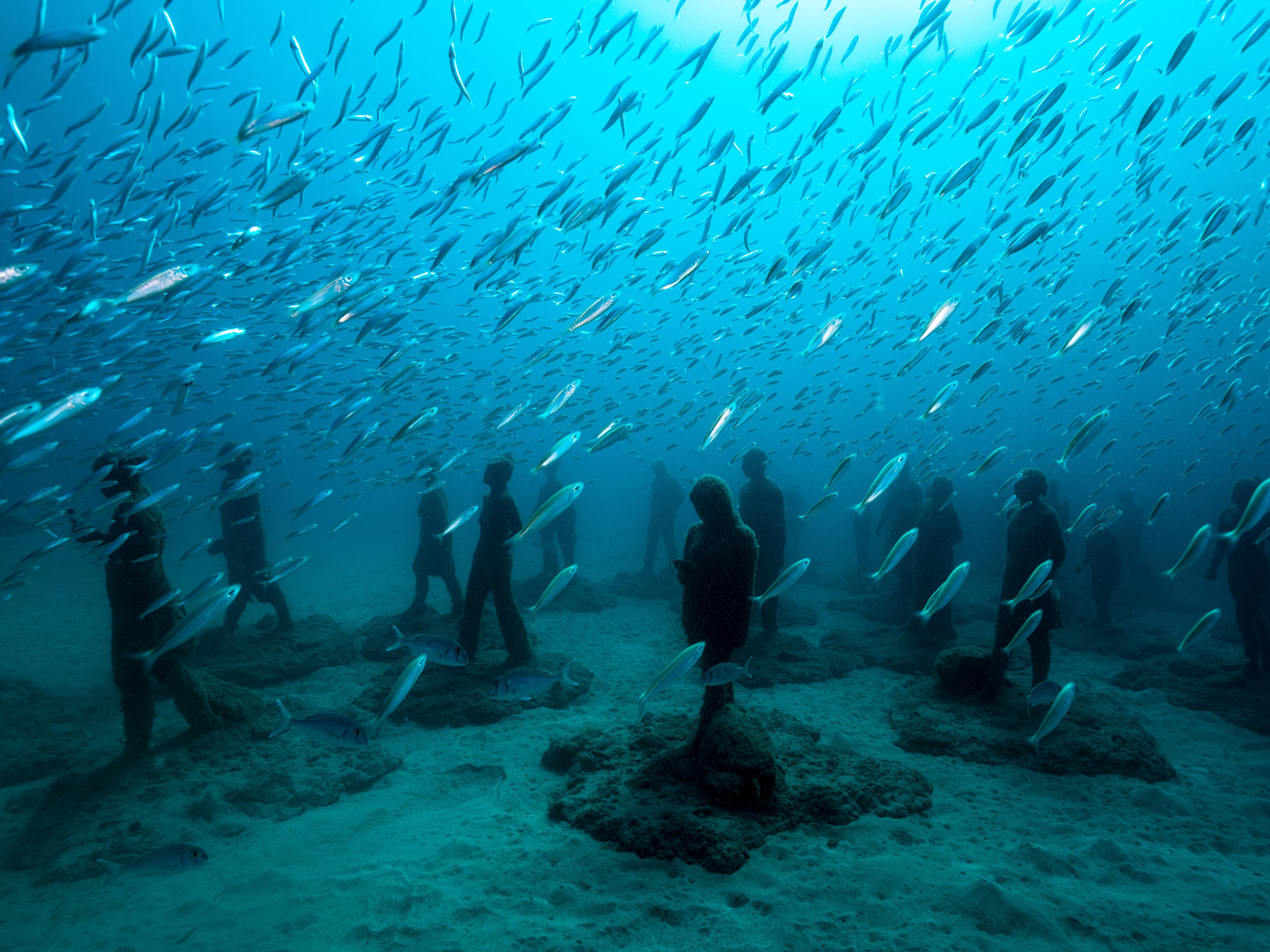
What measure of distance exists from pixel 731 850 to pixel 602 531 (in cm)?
4035

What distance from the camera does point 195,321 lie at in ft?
33.5

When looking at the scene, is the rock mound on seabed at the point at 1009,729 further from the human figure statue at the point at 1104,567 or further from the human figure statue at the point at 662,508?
the human figure statue at the point at 662,508

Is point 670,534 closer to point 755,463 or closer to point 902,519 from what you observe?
point 902,519

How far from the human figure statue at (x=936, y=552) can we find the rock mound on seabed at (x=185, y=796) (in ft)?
26.9

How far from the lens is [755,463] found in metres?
8.95

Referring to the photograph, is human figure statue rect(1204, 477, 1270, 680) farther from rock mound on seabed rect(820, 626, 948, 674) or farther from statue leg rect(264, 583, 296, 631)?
statue leg rect(264, 583, 296, 631)

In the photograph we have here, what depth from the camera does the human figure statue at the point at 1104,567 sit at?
10.5 m

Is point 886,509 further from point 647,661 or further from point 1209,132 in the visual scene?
point 1209,132

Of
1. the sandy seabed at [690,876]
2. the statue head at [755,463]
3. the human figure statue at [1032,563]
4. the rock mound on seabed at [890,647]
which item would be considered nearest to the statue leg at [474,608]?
the sandy seabed at [690,876]

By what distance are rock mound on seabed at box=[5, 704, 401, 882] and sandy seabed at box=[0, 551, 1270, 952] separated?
0.10 m

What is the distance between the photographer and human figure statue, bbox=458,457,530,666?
23.0ft

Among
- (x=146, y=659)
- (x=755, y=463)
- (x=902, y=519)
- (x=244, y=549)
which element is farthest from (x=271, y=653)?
(x=902, y=519)

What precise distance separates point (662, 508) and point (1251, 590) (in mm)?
10919

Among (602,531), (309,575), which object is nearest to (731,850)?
(309,575)
